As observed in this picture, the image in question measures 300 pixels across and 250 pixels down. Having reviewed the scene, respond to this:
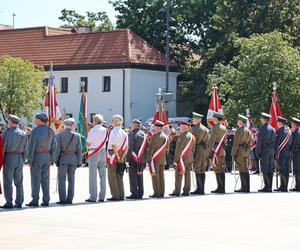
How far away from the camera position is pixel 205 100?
66688 millimetres

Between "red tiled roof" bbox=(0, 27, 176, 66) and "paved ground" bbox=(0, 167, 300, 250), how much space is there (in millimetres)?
47630

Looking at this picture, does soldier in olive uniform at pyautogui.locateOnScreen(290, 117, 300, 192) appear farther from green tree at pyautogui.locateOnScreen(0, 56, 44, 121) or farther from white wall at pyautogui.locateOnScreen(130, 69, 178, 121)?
white wall at pyautogui.locateOnScreen(130, 69, 178, 121)

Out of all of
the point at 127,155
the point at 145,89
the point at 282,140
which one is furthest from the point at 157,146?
the point at 145,89

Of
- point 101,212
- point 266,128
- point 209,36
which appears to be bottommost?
point 101,212

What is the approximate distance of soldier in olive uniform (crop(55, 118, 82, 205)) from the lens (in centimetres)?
2052

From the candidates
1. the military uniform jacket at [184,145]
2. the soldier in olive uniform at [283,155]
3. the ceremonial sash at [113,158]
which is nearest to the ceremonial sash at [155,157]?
the military uniform jacket at [184,145]

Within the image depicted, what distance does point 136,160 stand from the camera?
2233 centimetres

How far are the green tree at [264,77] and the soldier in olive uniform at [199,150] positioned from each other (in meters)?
23.8

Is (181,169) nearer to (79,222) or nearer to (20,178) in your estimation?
(20,178)

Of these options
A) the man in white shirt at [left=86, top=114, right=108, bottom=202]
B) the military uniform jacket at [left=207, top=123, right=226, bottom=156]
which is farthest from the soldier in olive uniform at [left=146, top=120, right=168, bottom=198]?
the military uniform jacket at [left=207, top=123, right=226, bottom=156]

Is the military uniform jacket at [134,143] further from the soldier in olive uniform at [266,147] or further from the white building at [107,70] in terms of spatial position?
the white building at [107,70]

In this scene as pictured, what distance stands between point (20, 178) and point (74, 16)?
3052 inches

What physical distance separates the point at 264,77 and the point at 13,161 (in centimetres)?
3022

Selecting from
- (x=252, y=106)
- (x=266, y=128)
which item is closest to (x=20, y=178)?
(x=266, y=128)
